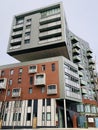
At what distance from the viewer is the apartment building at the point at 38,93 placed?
120ft

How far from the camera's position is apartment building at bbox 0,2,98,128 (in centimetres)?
3744

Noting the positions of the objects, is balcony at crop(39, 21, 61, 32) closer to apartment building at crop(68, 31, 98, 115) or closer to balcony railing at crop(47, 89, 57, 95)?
apartment building at crop(68, 31, 98, 115)

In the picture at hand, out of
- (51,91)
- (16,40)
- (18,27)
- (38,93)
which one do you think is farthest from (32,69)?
(18,27)

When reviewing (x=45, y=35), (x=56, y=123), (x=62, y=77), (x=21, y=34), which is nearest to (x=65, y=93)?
(x=62, y=77)

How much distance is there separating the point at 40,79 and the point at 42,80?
0.73 m

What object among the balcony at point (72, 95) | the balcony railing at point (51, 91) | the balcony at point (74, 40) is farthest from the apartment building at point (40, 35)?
the balcony railing at point (51, 91)

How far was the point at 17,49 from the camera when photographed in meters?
50.5

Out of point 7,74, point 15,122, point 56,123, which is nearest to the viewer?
point 56,123

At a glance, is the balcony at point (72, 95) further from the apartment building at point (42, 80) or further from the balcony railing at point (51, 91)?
the balcony railing at point (51, 91)

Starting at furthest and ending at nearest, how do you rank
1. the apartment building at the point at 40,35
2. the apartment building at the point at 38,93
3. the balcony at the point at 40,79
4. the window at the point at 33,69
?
the apartment building at the point at 40,35, the window at the point at 33,69, the balcony at the point at 40,79, the apartment building at the point at 38,93

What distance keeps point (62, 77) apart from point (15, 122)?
1657 centimetres

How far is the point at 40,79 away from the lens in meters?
40.7

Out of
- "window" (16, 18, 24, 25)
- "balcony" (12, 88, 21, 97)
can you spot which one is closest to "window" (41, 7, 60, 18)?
"window" (16, 18, 24, 25)

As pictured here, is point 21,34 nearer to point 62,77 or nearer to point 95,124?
point 62,77
